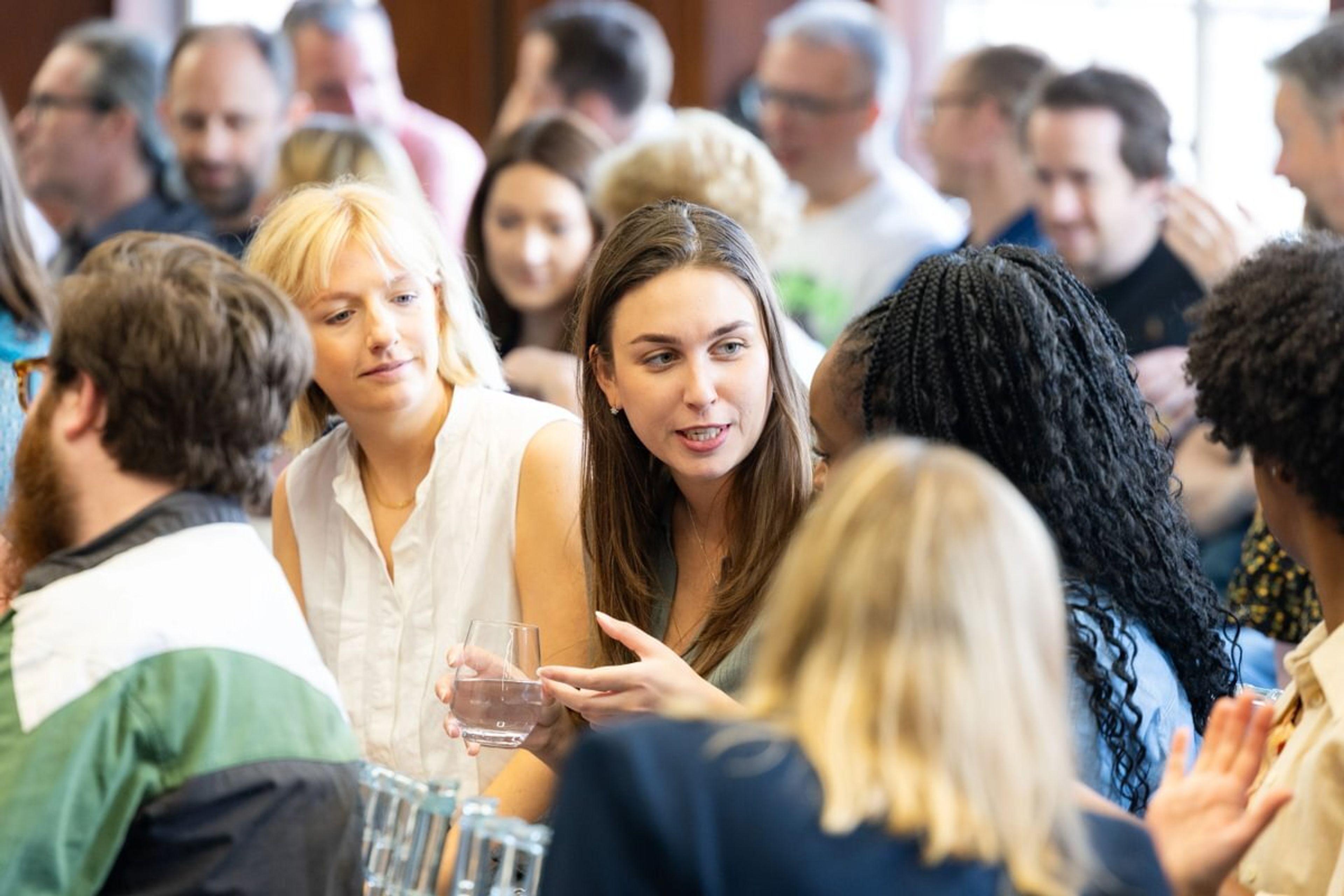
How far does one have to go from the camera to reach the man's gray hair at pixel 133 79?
591 centimetres

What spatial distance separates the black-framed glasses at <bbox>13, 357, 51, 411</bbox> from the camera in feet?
9.80

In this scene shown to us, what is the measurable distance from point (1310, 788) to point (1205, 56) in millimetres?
4455

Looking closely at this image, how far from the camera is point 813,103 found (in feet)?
17.4

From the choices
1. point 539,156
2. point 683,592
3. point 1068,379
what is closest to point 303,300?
point 683,592

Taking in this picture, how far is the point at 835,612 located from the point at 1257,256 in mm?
943

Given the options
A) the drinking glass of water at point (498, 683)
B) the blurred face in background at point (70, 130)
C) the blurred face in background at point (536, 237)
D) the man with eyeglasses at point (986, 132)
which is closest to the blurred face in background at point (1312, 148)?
the man with eyeglasses at point (986, 132)

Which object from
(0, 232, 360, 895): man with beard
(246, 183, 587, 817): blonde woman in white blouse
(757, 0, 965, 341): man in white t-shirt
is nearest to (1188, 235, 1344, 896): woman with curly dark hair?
(0, 232, 360, 895): man with beard

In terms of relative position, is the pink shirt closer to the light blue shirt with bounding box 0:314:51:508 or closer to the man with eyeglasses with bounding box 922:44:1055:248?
the man with eyeglasses with bounding box 922:44:1055:248

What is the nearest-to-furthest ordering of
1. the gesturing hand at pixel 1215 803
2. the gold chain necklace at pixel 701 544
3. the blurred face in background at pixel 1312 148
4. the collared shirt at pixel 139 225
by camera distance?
1. the gesturing hand at pixel 1215 803
2. the gold chain necklace at pixel 701 544
3. the blurred face in background at pixel 1312 148
4. the collared shirt at pixel 139 225

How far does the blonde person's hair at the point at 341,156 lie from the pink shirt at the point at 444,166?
684 mm

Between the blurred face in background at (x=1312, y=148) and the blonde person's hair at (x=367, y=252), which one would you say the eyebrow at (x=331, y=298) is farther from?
the blurred face in background at (x=1312, y=148)

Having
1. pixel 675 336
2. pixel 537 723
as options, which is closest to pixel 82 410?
pixel 537 723

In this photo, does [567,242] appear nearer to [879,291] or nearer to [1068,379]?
[879,291]

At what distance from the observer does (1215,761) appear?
5.31 feet
